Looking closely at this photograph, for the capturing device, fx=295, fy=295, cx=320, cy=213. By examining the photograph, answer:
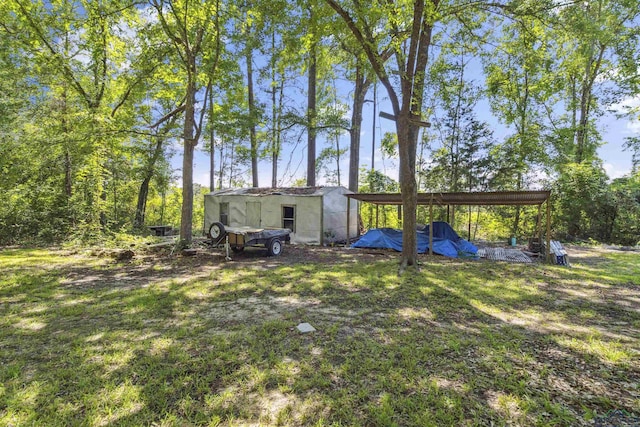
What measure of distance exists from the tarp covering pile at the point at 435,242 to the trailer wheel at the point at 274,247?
2.92 metres

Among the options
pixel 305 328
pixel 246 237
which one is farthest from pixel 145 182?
pixel 305 328

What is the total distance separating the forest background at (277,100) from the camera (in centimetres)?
850

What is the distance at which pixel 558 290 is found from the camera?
219 inches

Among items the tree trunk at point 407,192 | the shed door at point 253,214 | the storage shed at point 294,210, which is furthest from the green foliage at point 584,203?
the shed door at point 253,214

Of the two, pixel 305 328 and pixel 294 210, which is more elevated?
pixel 294 210

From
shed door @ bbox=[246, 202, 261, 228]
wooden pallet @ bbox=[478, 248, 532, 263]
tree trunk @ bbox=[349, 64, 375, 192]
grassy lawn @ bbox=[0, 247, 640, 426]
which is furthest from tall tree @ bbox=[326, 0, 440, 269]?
shed door @ bbox=[246, 202, 261, 228]

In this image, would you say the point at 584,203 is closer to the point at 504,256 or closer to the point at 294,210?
the point at 504,256

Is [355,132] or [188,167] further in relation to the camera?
[355,132]

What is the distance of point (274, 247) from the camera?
9516 millimetres

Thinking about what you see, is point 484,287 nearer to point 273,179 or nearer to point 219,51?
point 219,51

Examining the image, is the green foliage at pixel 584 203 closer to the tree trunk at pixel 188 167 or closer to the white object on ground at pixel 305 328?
the white object on ground at pixel 305 328

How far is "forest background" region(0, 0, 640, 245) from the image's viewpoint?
27.9 feet

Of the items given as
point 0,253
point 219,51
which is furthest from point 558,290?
point 0,253

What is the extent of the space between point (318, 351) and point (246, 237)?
5.81m
